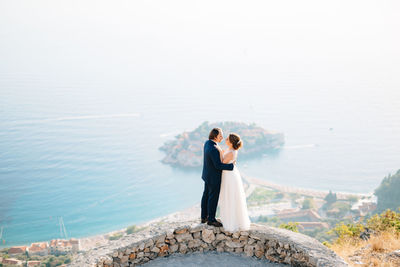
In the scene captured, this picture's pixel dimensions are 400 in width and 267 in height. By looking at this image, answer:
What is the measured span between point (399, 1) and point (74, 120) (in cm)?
10954

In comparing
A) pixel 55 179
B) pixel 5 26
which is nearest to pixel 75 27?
pixel 5 26

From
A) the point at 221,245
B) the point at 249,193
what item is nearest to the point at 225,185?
the point at 221,245

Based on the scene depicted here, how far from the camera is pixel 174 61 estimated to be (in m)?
132

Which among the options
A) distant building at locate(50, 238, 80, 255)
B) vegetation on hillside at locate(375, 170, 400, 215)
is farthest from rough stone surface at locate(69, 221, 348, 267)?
vegetation on hillside at locate(375, 170, 400, 215)

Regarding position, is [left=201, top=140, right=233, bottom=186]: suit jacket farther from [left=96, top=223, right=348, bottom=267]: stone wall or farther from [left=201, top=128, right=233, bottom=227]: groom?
[left=96, top=223, right=348, bottom=267]: stone wall

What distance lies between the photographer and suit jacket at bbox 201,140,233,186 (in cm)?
388

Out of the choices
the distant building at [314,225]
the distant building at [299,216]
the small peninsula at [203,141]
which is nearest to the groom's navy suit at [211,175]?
the distant building at [314,225]

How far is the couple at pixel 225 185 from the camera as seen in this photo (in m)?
3.95

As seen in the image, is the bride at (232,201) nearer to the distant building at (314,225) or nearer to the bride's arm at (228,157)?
the bride's arm at (228,157)

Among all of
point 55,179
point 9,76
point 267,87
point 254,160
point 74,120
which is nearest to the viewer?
point 55,179

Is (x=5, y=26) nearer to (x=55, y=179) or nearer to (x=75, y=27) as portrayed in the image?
(x=75, y=27)

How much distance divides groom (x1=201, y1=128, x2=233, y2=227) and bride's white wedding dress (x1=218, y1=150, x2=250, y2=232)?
0.08 metres

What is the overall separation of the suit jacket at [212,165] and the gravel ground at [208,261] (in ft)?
2.83

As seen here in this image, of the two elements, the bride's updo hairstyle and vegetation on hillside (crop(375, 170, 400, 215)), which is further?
vegetation on hillside (crop(375, 170, 400, 215))
